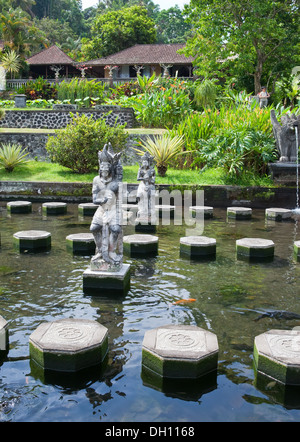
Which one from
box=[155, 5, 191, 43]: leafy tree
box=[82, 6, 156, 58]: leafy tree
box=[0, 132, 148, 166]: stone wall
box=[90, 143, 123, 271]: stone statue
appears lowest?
box=[90, 143, 123, 271]: stone statue

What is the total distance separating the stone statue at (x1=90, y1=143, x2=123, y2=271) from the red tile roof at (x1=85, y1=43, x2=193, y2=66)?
34567 millimetres

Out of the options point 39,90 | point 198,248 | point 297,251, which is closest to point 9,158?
point 198,248

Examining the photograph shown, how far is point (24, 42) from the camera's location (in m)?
40.2

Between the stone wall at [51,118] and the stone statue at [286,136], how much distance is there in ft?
33.1

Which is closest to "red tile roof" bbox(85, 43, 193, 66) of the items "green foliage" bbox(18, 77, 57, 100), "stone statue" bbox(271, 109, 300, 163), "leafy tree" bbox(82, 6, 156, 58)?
"leafy tree" bbox(82, 6, 156, 58)

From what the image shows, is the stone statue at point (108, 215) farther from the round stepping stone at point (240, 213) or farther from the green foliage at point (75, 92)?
the green foliage at point (75, 92)

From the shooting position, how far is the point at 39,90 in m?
32.0

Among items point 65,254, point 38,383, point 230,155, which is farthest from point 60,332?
point 230,155

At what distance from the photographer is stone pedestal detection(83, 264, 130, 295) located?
6.43m

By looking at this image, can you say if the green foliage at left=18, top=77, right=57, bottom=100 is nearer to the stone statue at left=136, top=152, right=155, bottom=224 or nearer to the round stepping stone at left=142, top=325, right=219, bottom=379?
the stone statue at left=136, top=152, right=155, bottom=224

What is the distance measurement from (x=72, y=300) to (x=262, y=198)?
31.5 ft

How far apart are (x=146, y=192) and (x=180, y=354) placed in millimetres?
6363

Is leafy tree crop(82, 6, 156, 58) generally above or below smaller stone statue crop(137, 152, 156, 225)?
above

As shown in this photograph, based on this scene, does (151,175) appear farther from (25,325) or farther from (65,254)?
(25,325)
